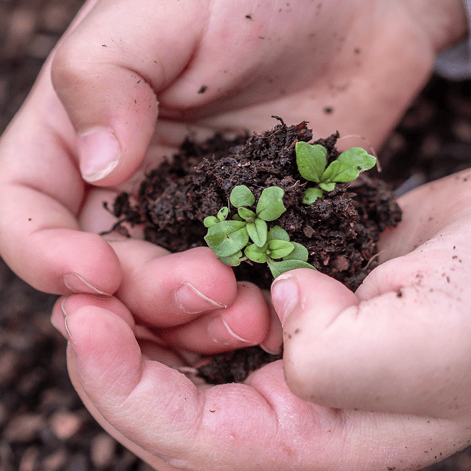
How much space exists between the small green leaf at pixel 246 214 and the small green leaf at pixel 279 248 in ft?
0.39

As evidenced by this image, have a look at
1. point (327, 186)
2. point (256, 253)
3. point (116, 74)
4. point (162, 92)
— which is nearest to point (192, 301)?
point (256, 253)

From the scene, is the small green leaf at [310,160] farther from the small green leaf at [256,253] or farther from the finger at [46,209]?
the finger at [46,209]

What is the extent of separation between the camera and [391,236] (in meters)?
2.06

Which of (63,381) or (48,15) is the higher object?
(48,15)

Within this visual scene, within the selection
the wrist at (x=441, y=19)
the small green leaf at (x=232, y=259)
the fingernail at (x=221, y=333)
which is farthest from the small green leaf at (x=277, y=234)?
the wrist at (x=441, y=19)

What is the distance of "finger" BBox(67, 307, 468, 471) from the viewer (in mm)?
1470

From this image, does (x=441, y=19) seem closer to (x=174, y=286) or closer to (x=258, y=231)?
(x=258, y=231)

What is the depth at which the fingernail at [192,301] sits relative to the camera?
156 centimetres

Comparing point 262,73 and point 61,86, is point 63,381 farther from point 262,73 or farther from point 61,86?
point 262,73

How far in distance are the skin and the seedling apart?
0.33ft

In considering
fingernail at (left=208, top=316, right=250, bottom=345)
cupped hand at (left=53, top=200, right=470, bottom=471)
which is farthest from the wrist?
fingernail at (left=208, top=316, right=250, bottom=345)

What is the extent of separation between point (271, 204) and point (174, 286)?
1.65 ft

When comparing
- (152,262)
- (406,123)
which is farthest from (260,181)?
(406,123)

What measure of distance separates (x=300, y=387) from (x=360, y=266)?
650 millimetres
